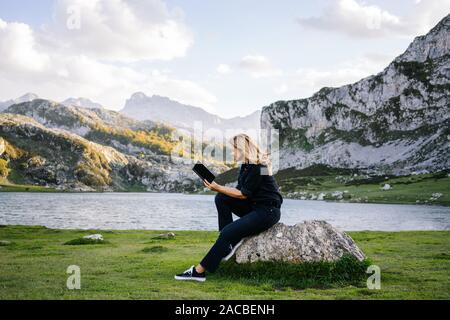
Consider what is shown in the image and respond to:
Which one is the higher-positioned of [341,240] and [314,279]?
[341,240]

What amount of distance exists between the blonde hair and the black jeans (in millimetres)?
1584

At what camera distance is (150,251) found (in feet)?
90.6

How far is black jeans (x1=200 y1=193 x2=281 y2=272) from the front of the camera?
1559cm

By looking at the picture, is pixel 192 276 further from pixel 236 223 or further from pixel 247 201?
pixel 247 201

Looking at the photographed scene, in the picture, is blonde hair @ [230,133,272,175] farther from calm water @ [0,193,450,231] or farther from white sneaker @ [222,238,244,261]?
calm water @ [0,193,450,231]

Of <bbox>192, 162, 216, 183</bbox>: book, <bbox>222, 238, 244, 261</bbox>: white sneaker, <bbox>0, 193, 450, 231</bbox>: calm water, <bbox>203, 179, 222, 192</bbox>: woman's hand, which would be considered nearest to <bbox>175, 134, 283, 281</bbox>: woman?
<bbox>222, 238, 244, 261</bbox>: white sneaker

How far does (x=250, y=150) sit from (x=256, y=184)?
4.21 feet

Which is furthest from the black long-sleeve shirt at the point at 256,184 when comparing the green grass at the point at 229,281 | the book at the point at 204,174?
the green grass at the point at 229,281

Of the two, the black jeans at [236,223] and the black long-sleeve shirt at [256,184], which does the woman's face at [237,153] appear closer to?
the black long-sleeve shirt at [256,184]

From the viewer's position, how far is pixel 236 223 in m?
15.8

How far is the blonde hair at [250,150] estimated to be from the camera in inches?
611
